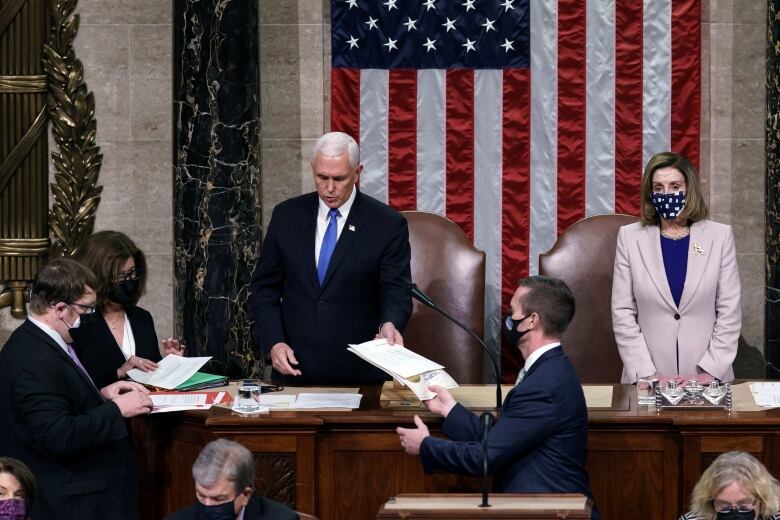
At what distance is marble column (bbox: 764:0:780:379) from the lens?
9.09 meters

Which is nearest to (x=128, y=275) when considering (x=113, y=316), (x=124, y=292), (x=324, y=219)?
(x=124, y=292)

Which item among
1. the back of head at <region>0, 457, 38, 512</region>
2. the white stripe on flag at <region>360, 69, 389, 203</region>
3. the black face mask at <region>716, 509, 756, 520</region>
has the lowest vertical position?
the black face mask at <region>716, 509, 756, 520</region>

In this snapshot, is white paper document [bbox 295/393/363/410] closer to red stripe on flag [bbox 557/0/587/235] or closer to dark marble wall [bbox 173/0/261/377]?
dark marble wall [bbox 173/0/261/377]

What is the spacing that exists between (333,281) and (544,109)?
2835 mm

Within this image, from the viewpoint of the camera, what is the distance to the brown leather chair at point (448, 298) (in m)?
8.89

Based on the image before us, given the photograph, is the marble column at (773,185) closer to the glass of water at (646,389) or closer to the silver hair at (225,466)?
the glass of water at (646,389)

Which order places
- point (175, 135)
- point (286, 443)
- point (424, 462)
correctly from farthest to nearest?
point (175, 135) < point (286, 443) < point (424, 462)

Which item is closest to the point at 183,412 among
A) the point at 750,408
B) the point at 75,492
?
the point at 75,492

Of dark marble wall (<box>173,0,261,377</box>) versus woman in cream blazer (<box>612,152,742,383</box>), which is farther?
dark marble wall (<box>173,0,261,377</box>)

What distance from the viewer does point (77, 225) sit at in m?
9.22

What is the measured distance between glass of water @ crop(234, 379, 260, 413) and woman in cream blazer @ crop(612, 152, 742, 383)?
2.11 m

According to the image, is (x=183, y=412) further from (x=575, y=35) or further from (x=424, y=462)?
(x=575, y=35)

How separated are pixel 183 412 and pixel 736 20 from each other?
5.03m

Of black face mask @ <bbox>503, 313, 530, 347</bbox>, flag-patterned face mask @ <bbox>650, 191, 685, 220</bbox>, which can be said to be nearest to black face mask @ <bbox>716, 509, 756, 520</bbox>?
black face mask @ <bbox>503, 313, 530, 347</bbox>
